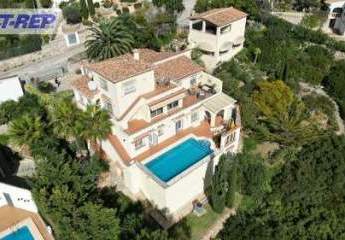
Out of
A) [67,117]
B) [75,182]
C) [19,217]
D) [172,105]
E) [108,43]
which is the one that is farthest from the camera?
[108,43]

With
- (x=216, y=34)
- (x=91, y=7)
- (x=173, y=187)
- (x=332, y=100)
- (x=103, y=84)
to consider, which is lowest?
(x=332, y=100)

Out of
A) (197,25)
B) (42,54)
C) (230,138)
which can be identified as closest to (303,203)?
(230,138)

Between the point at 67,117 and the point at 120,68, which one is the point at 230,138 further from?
the point at 67,117

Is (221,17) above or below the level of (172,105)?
above

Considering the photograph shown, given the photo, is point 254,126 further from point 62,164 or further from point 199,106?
point 62,164

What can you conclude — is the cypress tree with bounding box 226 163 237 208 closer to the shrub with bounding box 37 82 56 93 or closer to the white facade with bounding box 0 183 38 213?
the white facade with bounding box 0 183 38 213

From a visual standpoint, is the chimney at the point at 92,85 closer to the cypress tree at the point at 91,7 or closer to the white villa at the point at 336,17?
the cypress tree at the point at 91,7

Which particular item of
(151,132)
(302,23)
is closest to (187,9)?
(302,23)

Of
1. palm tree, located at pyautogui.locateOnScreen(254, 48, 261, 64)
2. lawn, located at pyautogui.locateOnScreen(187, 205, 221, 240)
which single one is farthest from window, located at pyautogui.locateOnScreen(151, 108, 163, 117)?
palm tree, located at pyautogui.locateOnScreen(254, 48, 261, 64)
